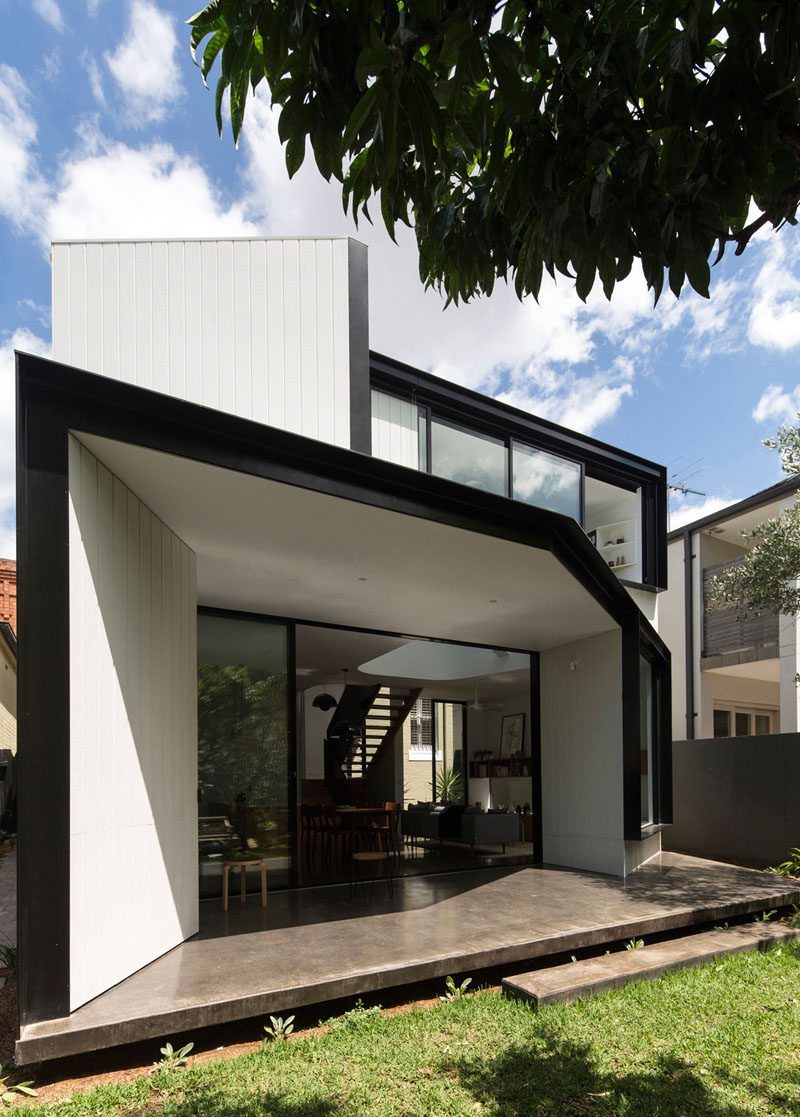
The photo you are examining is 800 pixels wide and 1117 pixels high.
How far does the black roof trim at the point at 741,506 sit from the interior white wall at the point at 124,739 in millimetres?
11100

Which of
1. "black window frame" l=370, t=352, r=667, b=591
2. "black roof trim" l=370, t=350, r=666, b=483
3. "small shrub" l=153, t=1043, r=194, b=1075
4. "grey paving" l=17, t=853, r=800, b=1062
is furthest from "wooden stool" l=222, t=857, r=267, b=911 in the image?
"black roof trim" l=370, t=350, r=666, b=483

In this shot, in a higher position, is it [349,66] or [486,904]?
[349,66]

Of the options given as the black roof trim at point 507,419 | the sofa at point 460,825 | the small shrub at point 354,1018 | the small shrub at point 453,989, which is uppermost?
the black roof trim at point 507,419

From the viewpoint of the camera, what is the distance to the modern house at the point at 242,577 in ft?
13.6

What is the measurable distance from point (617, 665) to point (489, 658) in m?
4.53

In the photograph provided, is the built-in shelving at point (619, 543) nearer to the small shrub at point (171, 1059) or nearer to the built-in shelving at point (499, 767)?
the built-in shelving at point (499, 767)

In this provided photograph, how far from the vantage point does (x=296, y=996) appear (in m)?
4.49

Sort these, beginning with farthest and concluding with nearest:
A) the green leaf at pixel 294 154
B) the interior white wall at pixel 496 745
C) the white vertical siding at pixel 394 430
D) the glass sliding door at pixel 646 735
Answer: the interior white wall at pixel 496 745, the glass sliding door at pixel 646 735, the white vertical siding at pixel 394 430, the green leaf at pixel 294 154

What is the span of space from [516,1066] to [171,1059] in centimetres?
178

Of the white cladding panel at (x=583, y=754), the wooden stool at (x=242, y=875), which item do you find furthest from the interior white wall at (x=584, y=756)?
the wooden stool at (x=242, y=875)

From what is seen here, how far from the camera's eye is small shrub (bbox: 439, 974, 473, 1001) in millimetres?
5176

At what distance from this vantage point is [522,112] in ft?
5.46

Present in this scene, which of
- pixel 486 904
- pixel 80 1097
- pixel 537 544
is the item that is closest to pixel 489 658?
pixel 486 904

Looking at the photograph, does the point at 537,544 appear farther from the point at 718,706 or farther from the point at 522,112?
the point at 718,706
